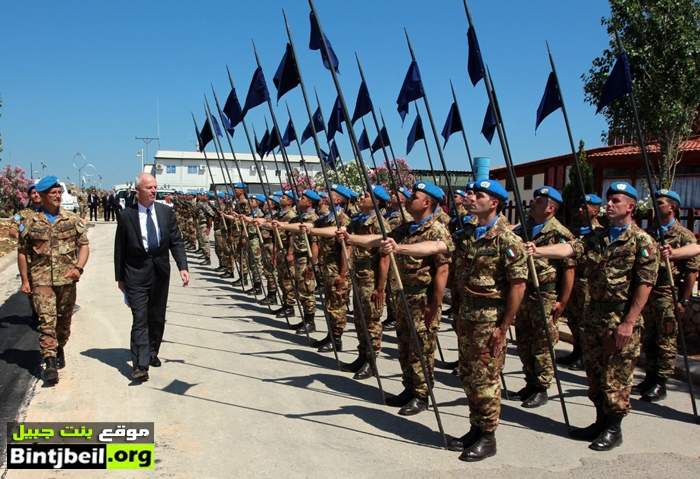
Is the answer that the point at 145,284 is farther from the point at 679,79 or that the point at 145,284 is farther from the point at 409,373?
the point at 679,79

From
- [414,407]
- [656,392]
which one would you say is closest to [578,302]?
[656,392]

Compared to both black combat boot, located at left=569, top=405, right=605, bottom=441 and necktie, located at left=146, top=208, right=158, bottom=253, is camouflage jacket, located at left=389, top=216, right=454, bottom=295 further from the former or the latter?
necktie, located at left=146, top=208, right=158, bottom=253

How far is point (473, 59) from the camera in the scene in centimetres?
629

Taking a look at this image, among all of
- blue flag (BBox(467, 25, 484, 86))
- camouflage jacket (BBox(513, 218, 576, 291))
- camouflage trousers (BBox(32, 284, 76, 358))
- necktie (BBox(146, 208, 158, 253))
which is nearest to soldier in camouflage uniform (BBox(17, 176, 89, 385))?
camouflage trousers (BBox(32, 284, 76, 358))

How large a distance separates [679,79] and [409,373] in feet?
43.6

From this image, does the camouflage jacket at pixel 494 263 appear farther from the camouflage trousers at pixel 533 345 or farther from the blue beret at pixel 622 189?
the camouflage trousers at pixel 533 345

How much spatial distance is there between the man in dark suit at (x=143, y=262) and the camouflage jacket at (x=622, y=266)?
13.3 ft

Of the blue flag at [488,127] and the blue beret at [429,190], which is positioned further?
the blue flag at [488,127]

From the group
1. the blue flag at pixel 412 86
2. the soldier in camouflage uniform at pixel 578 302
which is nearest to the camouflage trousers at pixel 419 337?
the soldier in camouflage uniform at pixel 578 302

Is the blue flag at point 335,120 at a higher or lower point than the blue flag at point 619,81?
higher

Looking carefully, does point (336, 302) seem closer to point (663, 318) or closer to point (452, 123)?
point (663, 318)

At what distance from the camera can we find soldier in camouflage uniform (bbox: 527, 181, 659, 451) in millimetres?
4676

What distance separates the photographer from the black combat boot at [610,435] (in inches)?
184

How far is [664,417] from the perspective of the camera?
546 centimetres
